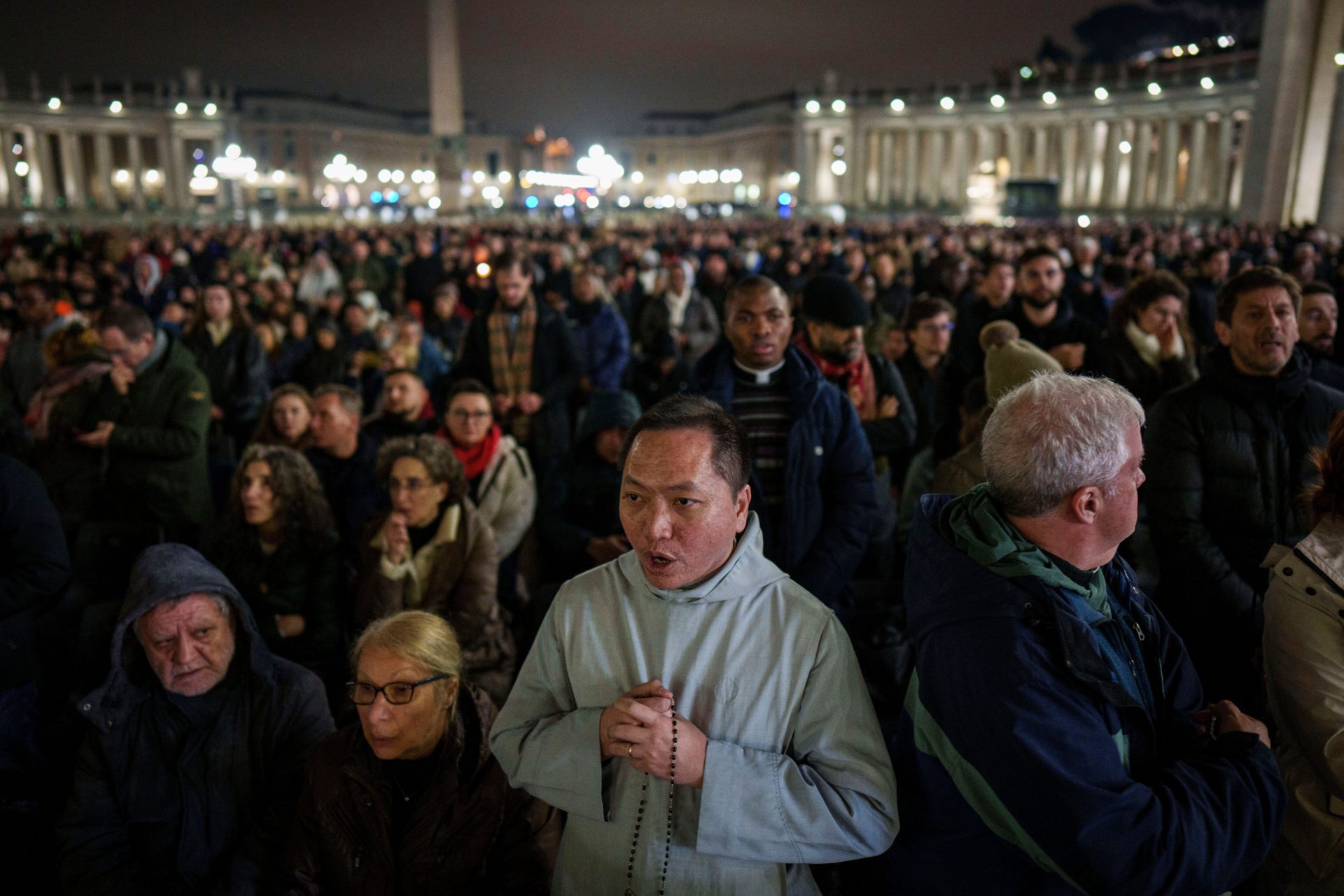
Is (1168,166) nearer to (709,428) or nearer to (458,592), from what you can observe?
(458,592)

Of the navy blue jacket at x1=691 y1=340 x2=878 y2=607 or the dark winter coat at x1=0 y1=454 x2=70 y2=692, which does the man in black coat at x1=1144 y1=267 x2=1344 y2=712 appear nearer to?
the navy blue jacket at x1=691 y1=340 x2=878 y2=607

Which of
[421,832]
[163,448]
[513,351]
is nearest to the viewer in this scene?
[421,832]

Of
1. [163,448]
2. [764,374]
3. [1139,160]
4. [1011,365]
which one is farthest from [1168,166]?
[163,448]

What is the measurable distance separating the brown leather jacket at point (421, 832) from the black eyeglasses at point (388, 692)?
5.1 inches

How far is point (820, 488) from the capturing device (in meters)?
3.70

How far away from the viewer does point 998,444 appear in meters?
1.91

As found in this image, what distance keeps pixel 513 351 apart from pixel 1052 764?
17.4 feet

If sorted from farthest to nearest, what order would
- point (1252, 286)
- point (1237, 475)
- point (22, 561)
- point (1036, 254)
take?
point (1036, 254), point (22, 561), point (1252, 286), point (1237, 475)

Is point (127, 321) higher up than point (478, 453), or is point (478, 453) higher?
point (127, 321)

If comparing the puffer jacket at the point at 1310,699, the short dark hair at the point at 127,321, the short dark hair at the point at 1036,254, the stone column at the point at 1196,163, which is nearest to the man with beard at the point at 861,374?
the short dark hair at the point at 1036,254

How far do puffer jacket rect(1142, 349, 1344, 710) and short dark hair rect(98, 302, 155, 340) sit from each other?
16.7 feet

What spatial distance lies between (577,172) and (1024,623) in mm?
118617

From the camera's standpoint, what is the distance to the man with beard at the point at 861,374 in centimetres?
455

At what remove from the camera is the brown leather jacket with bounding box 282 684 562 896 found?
2656 millimetres
